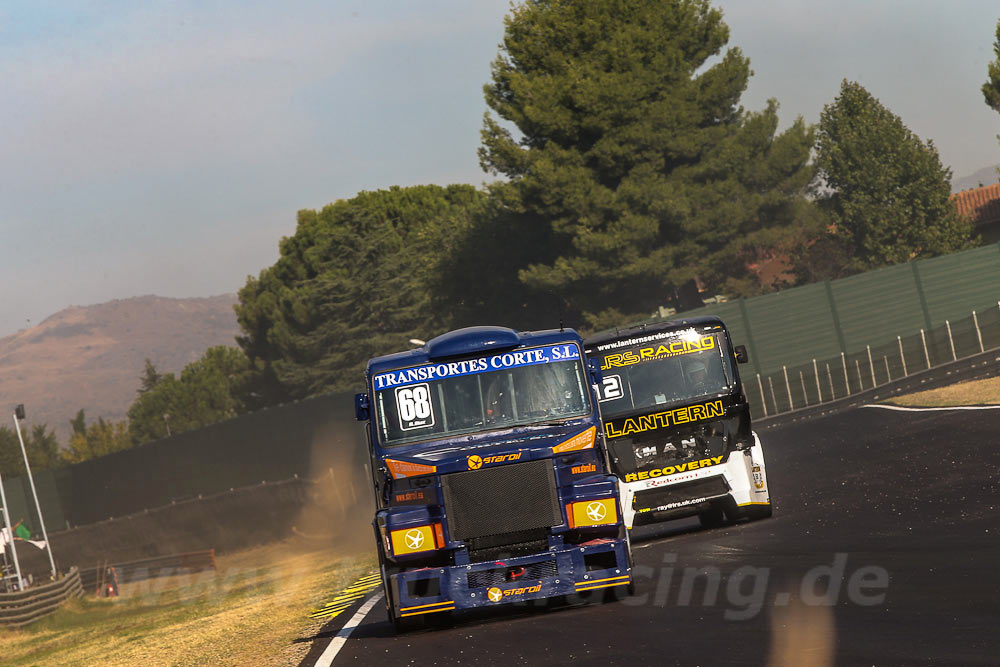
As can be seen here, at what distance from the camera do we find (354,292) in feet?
278

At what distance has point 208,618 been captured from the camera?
71.6ft

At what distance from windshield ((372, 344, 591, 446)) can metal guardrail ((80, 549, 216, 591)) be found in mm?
30765

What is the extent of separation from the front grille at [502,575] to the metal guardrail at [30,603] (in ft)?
87.3

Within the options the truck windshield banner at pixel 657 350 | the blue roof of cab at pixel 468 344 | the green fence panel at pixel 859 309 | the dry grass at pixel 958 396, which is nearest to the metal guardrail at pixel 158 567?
the green fence panel at pixel 859 309

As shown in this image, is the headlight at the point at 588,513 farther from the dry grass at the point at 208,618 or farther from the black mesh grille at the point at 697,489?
the black mesh grille at the point at 697,489

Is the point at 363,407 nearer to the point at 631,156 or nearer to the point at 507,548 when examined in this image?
the point at 507,548

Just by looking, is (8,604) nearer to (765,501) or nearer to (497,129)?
(765,501)

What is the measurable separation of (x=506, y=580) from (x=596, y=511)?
1.07m

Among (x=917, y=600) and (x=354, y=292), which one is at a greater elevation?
(x=354, y=292)

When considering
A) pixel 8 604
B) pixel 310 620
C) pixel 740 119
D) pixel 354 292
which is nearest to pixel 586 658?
pixel 310 620

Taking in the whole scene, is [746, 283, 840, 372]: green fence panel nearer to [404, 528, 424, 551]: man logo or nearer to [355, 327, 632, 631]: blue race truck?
[355, 327, 632, 631]: blue race truck

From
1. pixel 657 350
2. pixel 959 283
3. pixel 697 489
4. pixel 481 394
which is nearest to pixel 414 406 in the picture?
pixel 481 394

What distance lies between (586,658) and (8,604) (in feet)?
99.4

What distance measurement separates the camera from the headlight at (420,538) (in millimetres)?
11898
